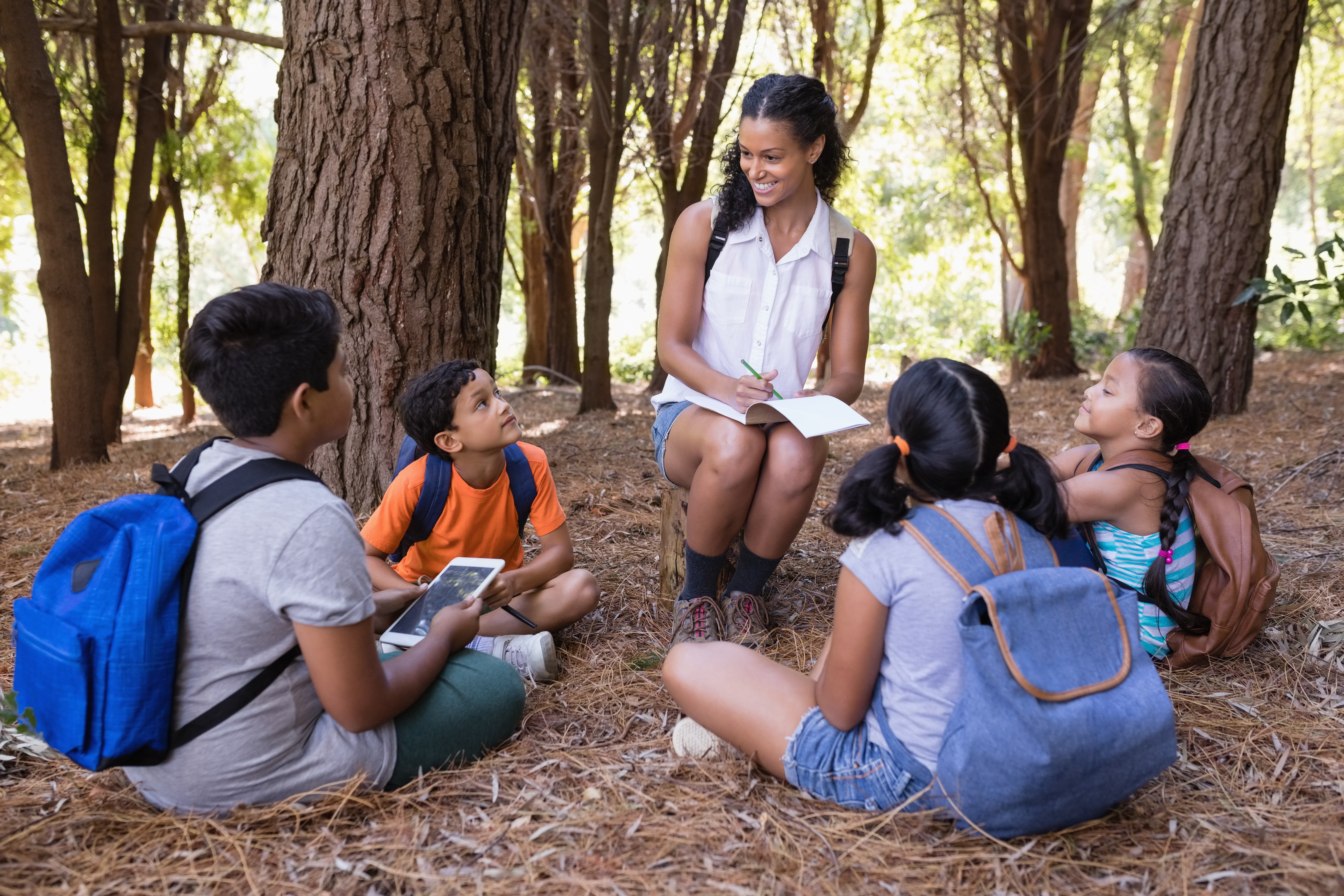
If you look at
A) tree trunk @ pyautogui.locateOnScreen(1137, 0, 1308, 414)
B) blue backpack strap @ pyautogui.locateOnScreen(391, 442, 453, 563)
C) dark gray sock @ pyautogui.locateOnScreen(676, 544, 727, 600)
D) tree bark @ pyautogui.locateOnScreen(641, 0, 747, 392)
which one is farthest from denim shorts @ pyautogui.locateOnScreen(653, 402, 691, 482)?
tree bark @ pyautogui.locateOnScreen(641, 0, 747, 392)

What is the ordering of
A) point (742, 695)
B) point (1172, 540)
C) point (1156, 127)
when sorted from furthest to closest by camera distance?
point (1156, 127), point (1172, 540), point (742, 695)

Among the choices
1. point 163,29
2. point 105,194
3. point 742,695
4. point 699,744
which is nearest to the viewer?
point 742,695

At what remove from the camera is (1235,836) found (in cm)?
183

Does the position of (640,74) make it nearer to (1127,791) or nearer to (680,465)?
(680,465)

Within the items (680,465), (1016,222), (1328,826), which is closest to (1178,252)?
(680,465)

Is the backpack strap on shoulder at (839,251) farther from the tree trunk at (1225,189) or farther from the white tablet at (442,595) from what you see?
the tree trunk at (1225,189)

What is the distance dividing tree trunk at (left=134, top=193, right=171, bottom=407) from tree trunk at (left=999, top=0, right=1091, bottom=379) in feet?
25.8

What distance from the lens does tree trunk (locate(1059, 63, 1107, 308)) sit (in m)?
11.6

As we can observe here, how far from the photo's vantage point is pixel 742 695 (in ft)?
6.78

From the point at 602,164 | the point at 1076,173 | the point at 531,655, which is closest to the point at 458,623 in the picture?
the point at 531,655

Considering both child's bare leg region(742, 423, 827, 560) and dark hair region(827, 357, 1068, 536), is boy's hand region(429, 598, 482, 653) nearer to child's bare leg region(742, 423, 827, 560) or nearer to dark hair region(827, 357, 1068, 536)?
child's bare leg region(742, 423, 827, 560)

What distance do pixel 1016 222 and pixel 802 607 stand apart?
1534cm

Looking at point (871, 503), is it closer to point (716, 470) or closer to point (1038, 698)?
point (1038, 698)

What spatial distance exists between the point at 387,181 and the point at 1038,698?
2.97 metres
